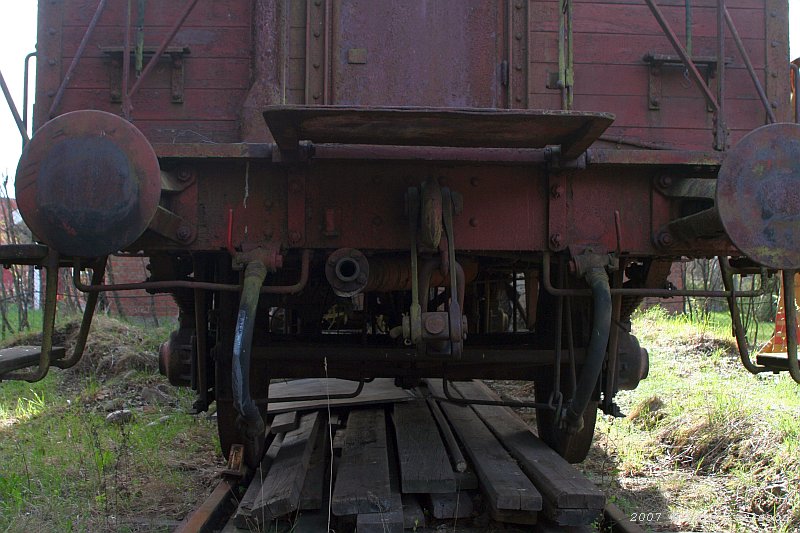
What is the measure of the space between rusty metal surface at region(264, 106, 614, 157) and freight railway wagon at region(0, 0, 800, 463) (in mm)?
21

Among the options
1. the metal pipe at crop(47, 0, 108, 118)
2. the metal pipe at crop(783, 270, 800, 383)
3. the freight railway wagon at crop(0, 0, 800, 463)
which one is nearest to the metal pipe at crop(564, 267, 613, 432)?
the freight railway wagon at crop(0, 0, 800, 463)

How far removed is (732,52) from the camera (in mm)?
3148

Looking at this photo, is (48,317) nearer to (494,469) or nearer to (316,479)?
(316,479)

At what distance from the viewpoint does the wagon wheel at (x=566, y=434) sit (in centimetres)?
363

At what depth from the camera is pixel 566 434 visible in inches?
142

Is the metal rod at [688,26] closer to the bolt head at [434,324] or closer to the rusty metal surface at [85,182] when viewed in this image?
the bolt head at [434,324]

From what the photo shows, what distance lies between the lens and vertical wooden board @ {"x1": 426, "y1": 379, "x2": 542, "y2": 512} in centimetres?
289

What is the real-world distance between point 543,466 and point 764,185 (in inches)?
63.3

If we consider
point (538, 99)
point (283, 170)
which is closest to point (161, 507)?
point (283, 170)

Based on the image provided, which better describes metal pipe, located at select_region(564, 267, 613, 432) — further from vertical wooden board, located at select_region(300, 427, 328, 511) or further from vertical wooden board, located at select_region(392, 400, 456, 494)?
vertical wooden board, located at select_region(300, 427, 328, 511)

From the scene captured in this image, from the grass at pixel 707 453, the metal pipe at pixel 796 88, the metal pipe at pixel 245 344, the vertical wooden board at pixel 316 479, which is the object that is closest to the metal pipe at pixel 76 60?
the metal pipe at pixel 245 344

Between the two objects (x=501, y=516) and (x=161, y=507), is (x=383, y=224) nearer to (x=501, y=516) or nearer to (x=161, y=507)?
(x=501, y=516)

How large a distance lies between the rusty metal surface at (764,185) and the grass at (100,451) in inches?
103

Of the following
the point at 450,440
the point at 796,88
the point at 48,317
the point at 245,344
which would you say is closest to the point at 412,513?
the point at 450,440
